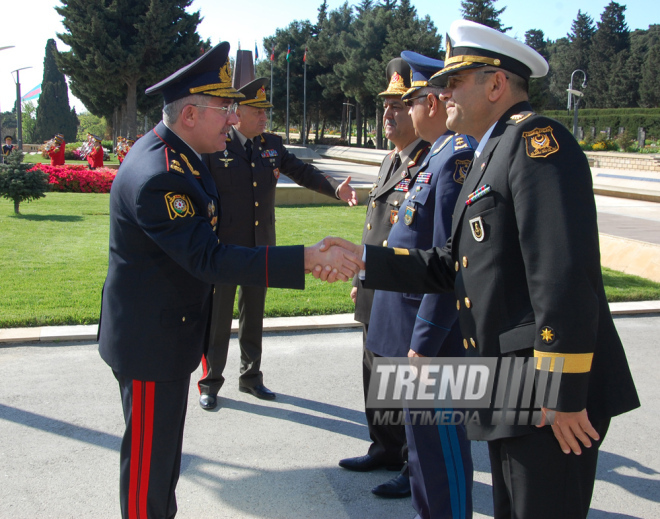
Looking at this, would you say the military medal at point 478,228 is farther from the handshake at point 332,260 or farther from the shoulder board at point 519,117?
the handshake at point 332,260

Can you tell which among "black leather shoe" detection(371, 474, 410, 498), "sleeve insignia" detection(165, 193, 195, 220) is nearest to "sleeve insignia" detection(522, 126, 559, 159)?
"sleeve insignia" detection(165, 193, 195, 220)

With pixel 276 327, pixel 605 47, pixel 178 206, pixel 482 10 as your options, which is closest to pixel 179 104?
pixel 178 206

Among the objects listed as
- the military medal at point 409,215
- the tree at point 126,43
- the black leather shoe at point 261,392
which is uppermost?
the tree at point 126,43

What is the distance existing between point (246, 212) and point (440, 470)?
8.83ft

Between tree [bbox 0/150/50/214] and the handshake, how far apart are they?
1311cm

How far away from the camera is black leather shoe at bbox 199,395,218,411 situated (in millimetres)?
4516

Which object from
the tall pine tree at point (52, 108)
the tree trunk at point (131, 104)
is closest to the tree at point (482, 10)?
the tree trunk at point (131, 104)

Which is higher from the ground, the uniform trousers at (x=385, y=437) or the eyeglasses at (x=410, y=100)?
the eyeglasses at (x=410, y=100)

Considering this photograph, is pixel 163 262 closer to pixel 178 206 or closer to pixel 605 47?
pixel 178 206

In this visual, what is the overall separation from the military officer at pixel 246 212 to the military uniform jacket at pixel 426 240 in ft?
5.41

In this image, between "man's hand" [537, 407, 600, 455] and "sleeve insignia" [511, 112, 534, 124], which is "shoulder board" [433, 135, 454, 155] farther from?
"man's hand" [537, 407, 600, 455]

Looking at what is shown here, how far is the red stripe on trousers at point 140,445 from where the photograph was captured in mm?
2568

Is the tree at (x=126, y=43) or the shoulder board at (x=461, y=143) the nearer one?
the shoulder board at (x=461, y=143)

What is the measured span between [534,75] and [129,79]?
147 ft
